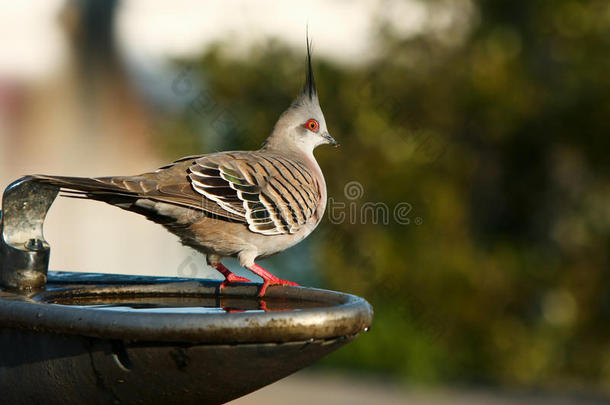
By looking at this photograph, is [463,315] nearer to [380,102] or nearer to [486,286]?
[486,286]

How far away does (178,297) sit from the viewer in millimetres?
3172

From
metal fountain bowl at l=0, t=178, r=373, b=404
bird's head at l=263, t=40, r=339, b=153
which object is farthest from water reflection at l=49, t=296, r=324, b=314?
bird's head at l=263, t=40, r=339, b=153

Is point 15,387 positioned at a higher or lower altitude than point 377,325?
higher

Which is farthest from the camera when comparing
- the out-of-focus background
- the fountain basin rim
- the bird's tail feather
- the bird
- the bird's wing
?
the out-of-focus background

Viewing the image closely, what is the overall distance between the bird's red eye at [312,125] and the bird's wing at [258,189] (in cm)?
54

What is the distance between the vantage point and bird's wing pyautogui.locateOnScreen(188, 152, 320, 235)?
3252mm

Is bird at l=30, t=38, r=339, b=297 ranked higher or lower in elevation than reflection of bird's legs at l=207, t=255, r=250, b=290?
higher

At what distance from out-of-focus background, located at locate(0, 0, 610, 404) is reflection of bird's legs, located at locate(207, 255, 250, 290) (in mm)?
2990

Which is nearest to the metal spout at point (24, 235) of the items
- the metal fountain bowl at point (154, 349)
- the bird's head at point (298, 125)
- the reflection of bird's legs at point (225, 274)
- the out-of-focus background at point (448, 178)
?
the metal fountain bowl at point (154, 349)

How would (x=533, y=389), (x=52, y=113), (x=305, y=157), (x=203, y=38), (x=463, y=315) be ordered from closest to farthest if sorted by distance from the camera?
(x=305, y=157), (x=533, y=389), (x=463, y=315), (x=203, y=38), (x=52, y=113)

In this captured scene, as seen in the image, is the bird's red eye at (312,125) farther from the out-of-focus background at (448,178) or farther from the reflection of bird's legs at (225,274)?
the out-of-focus background at (448,178)

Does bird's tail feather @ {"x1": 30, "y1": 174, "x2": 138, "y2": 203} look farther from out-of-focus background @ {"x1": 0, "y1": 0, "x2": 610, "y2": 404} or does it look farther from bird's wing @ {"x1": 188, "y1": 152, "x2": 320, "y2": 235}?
out-of-focus background @ {"x1": 0, "y1": 0, "x2": 610, "y2": 404}

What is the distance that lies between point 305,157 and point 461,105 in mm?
3774

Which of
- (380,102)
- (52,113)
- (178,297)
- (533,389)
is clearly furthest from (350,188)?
(52,113)
